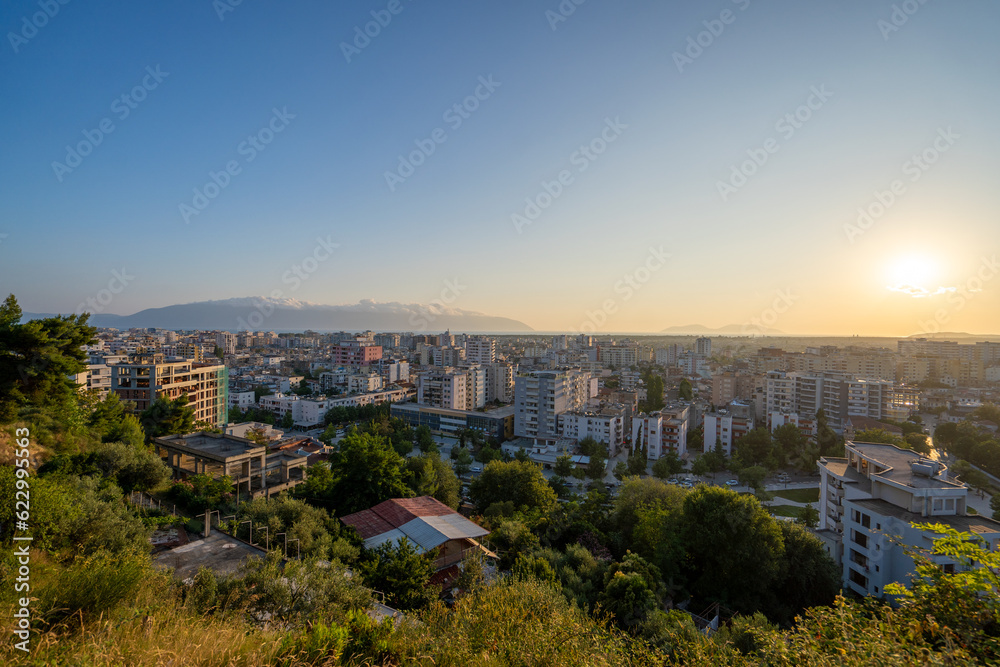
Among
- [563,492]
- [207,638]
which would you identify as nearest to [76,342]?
[207,638]

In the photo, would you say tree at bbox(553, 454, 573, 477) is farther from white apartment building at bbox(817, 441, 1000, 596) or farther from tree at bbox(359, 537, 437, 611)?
tree at bbox(359, 537, 437, 611)

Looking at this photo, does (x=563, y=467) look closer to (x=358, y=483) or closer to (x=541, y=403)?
(x=541, y=403)

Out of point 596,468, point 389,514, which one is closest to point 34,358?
point 389,514

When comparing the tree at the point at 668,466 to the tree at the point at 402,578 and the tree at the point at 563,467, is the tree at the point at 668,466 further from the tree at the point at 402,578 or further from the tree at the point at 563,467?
the tree at the point at 402,578

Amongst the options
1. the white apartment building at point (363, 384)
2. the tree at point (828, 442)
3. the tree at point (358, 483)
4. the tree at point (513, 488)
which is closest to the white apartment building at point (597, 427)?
the tree at point (828, 442)

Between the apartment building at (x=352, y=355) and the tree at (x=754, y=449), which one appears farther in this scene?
the apartment building at (x=352, y=355)

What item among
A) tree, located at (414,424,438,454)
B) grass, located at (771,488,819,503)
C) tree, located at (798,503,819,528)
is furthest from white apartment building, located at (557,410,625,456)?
tree, located at (798,503,819,528)

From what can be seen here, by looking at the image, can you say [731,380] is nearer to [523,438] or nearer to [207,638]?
[523,438]
